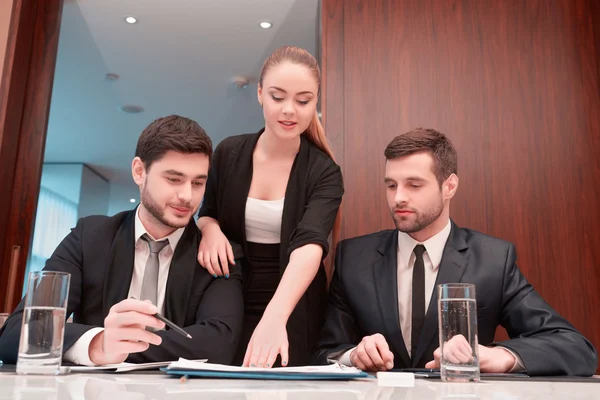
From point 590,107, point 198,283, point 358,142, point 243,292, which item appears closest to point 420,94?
point 358,142

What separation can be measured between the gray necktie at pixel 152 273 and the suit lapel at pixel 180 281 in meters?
0.04

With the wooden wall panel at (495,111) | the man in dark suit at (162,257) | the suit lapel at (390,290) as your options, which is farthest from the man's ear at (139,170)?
the wooden wall panel at (495,111)

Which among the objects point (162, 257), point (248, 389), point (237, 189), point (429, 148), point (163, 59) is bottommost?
point (248, 389)

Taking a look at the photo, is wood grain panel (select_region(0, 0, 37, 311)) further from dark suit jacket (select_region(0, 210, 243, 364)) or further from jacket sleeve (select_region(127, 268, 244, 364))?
jacket sleeve (select_region(127, 268, 244, 364))

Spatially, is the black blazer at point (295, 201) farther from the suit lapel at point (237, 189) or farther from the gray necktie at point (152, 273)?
the gray necktie at point (152, 273)

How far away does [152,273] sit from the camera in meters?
1.62

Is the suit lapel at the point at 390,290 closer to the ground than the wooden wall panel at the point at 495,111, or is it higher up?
closer to the ground

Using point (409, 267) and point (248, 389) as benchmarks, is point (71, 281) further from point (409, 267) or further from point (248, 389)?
point (409, 267)

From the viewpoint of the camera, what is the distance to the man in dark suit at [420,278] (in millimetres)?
1668

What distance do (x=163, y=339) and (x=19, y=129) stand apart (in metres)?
1.91

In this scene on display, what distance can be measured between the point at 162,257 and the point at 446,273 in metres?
0.89

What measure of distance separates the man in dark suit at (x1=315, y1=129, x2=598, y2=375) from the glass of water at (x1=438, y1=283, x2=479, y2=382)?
494 millimetres

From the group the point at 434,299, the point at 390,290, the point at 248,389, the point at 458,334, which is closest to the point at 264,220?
the point at 390,290

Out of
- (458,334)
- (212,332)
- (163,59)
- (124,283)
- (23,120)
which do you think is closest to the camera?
(458,334)
